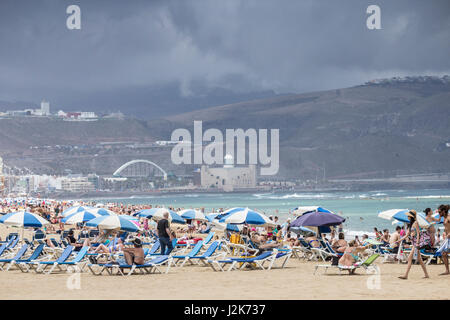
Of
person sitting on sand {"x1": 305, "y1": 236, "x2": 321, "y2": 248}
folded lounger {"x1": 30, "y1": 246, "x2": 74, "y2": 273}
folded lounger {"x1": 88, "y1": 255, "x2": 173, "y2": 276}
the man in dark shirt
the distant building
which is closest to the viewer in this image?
folded lounger {"x1": 88, "y1": 255, "x2": 173, "y2": 276}

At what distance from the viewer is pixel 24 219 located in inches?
723

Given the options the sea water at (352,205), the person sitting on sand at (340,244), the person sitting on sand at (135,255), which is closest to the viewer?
the person sitting on sand at (135,255)

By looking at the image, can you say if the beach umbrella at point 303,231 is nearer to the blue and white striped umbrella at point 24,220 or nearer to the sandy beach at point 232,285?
the sandy beach at point 232,285

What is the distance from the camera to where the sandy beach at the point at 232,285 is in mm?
10656

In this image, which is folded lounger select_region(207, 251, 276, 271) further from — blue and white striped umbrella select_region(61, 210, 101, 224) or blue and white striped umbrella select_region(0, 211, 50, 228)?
blue and white striped umbrella select_region(61, 210, 101, 224)

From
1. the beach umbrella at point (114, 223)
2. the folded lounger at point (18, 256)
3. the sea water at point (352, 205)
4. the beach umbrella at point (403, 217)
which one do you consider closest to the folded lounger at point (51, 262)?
the folded lounger at point (18, 256)

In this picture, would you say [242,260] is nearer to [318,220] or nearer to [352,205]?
[318,220]

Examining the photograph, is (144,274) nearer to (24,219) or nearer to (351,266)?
(351,266)

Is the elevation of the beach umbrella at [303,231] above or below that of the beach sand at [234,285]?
above

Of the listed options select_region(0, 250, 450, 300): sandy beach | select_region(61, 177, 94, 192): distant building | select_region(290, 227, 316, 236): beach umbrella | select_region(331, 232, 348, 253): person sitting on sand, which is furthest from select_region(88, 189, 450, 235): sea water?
select_region(61, 177, 94, 192): distant building

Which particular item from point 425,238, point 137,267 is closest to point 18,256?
point 137,267

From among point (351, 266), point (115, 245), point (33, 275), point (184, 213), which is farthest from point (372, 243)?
point (184, 213)

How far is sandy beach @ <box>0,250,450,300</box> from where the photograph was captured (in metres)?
10.7

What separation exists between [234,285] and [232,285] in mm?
31
